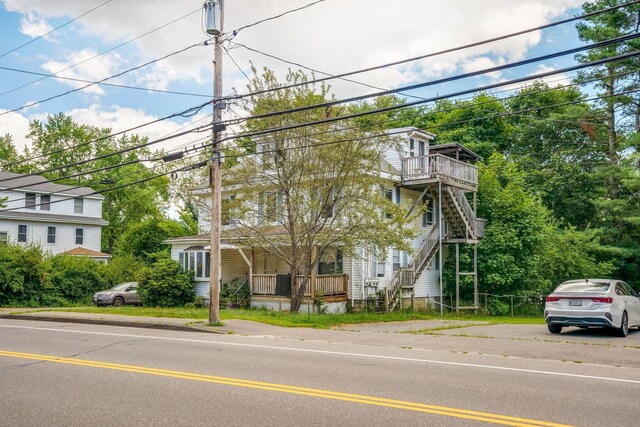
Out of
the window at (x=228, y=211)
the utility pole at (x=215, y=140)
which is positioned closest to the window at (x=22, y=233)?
the window at (x=228, y=211)

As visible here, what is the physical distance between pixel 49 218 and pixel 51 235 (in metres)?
1.45

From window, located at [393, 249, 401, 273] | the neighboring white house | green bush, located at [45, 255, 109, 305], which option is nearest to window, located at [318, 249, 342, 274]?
window, located at [393, 249, 401, 273]

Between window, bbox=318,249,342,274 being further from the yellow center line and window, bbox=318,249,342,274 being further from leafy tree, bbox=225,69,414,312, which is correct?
the yellow center line

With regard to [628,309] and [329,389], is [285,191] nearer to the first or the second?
[628,309]

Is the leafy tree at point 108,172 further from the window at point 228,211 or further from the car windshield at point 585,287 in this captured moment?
the car windshield at point 585,287

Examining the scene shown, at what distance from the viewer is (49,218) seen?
46.6 m

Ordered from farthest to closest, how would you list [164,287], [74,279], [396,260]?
[74,279] → [396,260] → [164,287]

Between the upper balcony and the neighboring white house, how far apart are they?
26.4 metres

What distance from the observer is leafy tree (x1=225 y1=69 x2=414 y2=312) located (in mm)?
22891

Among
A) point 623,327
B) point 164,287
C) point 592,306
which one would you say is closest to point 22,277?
point 164,287

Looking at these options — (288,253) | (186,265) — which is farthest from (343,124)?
(186,265)

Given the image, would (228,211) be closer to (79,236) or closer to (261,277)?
(261,277)

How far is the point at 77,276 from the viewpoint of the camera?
33.6 metres

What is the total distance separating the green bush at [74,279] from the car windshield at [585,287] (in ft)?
84.9
